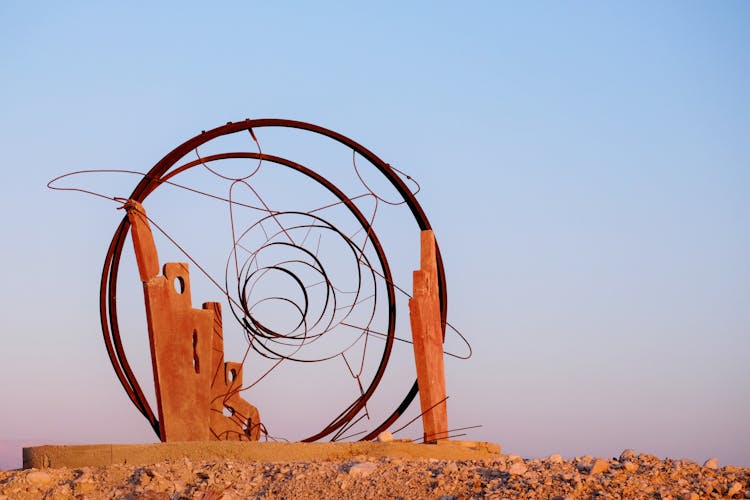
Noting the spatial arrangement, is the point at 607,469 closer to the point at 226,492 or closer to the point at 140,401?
the point at 226,492

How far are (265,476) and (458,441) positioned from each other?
9.40ft

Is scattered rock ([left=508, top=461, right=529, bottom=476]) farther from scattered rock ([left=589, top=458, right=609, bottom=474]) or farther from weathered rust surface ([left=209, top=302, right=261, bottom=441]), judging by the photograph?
weathered rust surface ([left=209, top=302, right=261, bottom=441])

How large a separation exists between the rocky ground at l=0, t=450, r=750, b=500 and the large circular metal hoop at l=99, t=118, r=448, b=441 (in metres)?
1.61

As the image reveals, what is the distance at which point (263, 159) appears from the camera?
11.1 m

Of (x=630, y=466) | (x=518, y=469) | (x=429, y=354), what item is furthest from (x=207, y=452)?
(x=630, y=466)

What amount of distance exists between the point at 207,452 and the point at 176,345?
4.44 ft

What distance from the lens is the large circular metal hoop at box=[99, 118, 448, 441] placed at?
1060 centimetres

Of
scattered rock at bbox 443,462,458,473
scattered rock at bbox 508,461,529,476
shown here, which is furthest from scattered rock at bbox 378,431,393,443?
scattered rock at bbox 508,461,529,476

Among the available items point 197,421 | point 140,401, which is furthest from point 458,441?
point 140,401

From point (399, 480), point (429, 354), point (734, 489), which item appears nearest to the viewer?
point (734, 489)

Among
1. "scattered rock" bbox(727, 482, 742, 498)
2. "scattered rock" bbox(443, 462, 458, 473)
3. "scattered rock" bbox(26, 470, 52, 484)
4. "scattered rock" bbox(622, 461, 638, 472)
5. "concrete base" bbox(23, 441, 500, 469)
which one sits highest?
"concrete base" bbox(23, 441, 500, 469)

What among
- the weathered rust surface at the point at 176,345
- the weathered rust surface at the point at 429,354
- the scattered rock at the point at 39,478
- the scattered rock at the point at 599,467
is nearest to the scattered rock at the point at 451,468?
the scattered rock at the point at 599,467

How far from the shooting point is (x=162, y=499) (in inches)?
311

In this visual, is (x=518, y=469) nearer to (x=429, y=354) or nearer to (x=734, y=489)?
(x=734, y=489)
